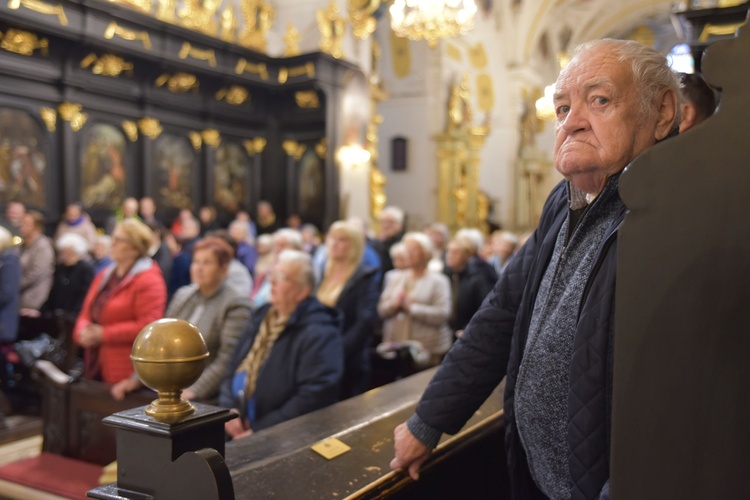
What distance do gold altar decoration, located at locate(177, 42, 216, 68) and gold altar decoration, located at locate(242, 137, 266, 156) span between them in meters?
1.94

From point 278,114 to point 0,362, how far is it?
8.11 meters

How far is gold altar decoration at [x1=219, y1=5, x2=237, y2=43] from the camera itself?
12.0 metres

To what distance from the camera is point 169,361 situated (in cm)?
158

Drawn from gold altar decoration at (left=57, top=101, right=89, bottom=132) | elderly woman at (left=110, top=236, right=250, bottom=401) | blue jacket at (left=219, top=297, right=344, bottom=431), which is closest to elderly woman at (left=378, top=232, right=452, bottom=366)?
elderly woman at (left=110, top=236, right=250, bottom=401)

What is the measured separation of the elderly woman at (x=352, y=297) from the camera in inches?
174

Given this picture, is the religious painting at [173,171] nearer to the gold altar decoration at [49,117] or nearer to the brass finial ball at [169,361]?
the gold altar decoration at [49,117]

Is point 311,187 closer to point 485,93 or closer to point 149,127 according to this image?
point 149,127

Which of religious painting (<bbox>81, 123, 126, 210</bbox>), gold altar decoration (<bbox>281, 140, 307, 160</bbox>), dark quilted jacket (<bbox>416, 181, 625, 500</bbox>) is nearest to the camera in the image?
dark quilted jacket (<bbox>416, 181, 625, 500</bbox>)

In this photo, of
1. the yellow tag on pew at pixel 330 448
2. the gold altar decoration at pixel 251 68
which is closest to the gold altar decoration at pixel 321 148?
the gold altar decoration at pixel 251 68

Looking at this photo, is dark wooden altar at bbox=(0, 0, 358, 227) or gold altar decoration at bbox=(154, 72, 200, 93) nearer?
dark wooden altar at bbox=(0, 0, 358, 227)

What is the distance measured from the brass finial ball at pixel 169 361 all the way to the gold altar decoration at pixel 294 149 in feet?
39.3

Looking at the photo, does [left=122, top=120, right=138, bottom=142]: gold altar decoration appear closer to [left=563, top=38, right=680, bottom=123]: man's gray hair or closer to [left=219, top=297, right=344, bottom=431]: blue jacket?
[left=219, top=297, right=344, bottom=431]: blue jacket

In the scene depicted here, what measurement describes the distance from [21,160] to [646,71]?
373 inches

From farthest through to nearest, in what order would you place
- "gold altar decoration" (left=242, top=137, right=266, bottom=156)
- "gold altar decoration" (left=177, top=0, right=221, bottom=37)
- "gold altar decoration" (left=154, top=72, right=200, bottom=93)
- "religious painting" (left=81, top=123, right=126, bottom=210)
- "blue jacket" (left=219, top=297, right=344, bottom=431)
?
"gold altar decoration" (left=242, top=137, right=266, bottom=156)
"gold altar decoration" (left=177, top=0, right=221, bottom=37)
"gold altar decoration" (left=154, top=72, right=200, bottom=93)
"religious painting" (left=81, top=123, right=126, bottom=210)
"blue jacket" (left=219, top=297, right=344, bottom=431)
